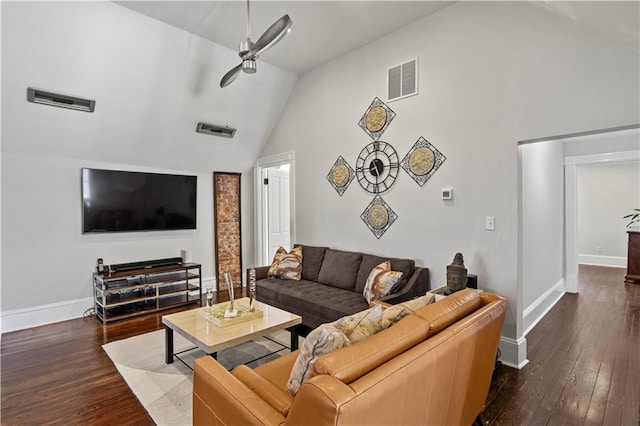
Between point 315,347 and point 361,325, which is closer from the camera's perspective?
point 315,347

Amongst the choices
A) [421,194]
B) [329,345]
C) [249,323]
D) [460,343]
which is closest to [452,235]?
[421,194]

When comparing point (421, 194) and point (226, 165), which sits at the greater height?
point (226, 165)

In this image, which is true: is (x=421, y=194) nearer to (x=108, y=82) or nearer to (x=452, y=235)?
(x=452, y=235)

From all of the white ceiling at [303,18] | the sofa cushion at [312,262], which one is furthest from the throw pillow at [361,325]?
the white ceiling at [303,18]

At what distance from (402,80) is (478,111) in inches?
39.4

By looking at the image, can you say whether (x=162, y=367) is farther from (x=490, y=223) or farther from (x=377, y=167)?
(x=490, y=223)

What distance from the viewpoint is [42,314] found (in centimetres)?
404

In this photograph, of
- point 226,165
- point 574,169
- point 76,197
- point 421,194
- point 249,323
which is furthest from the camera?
point 226,165

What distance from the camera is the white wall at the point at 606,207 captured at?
7.14 m

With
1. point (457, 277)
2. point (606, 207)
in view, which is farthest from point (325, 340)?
point (606, 207)

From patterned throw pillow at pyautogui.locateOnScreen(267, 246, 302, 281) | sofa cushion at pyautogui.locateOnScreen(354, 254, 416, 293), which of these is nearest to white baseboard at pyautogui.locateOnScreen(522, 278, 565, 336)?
sofa cushion at pyautogui.locateOnScreen(354, 254, 416, 293)

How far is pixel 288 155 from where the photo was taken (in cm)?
525

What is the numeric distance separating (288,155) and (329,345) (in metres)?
4.18

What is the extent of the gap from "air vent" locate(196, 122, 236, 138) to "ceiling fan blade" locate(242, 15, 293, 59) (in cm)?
245
